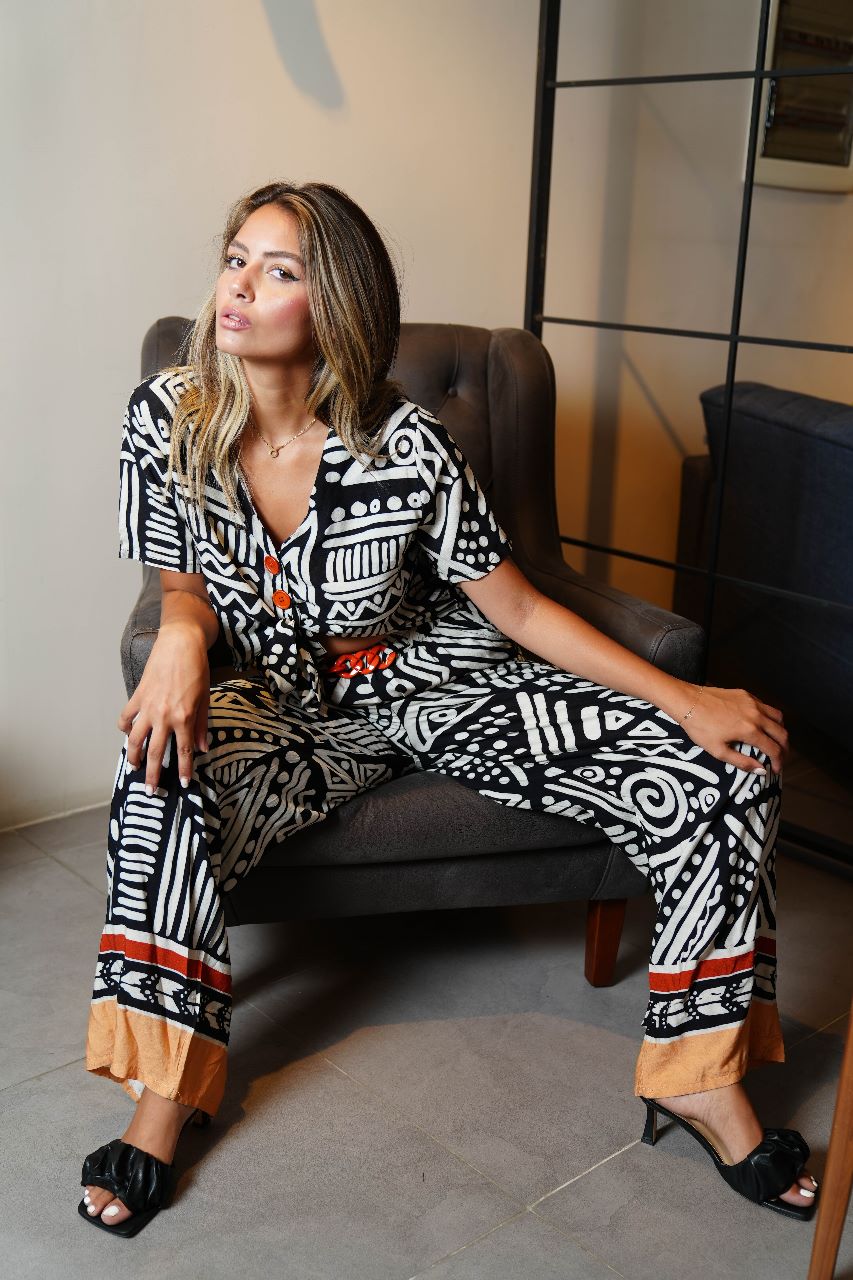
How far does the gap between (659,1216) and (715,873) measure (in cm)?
40

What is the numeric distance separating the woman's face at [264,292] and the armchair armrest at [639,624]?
0.63 meters

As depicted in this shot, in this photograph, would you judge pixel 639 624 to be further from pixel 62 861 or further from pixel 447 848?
pixel 62 861

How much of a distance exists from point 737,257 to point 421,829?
1372mm

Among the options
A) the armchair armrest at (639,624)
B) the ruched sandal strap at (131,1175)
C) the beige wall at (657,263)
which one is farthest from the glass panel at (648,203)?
the ruched sandal strap at (131,1175)

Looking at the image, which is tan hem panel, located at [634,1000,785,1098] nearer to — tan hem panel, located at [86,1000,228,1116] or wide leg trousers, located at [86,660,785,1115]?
wide leg trousers, located at [86,660,785,1115]

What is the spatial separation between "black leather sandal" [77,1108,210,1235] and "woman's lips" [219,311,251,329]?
98cm

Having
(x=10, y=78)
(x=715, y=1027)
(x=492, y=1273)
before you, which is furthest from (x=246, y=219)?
(x=492, y=1273)

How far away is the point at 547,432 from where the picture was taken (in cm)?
223

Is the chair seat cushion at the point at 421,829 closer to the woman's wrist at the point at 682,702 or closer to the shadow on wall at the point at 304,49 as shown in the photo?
the woman's wrist at the point at 682,702

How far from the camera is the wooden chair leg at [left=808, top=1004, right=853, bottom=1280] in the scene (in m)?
1.25

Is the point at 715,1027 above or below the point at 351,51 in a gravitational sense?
below

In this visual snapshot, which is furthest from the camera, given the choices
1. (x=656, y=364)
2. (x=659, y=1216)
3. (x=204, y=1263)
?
(x=656, y=364)

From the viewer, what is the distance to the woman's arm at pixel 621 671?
1.58 metres

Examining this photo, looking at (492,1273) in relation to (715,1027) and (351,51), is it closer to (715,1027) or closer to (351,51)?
(715,1027)
